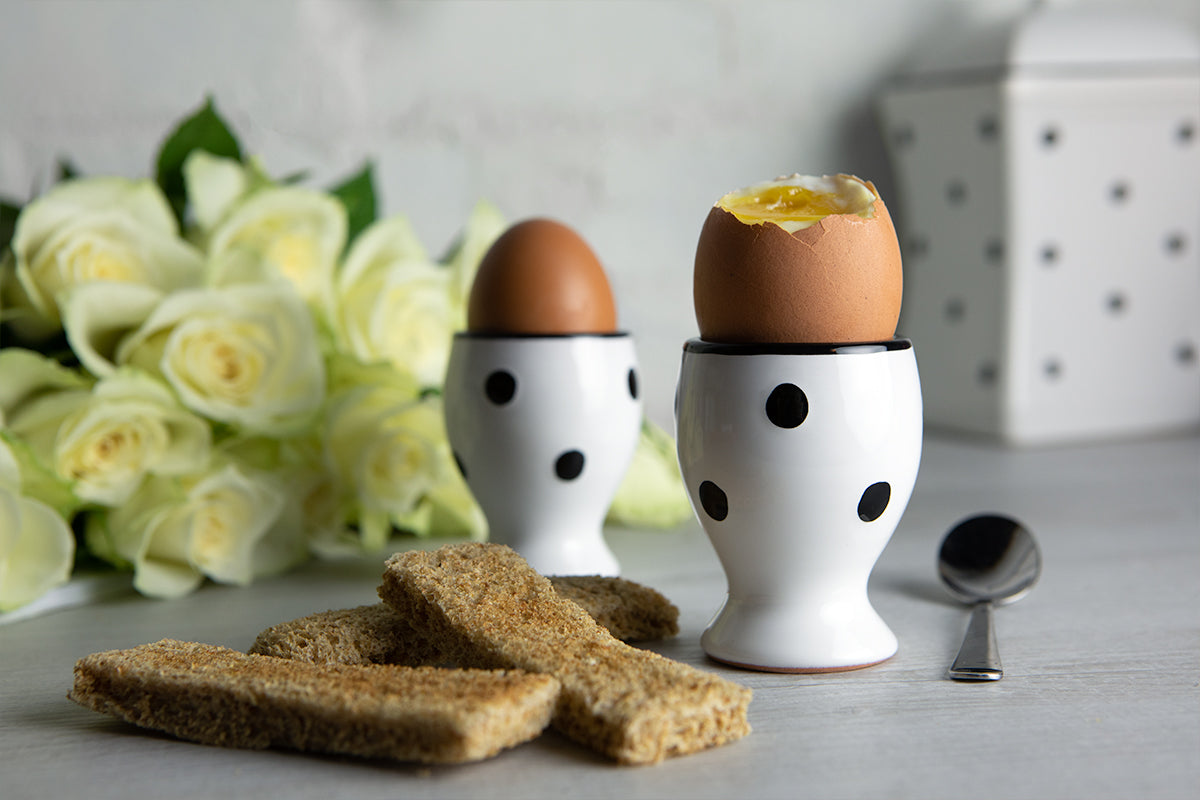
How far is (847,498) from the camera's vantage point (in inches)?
21.1

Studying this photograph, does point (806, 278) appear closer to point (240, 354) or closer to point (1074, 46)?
point (240, 354)

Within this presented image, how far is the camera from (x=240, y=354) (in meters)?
0.74

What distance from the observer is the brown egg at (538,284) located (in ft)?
2.27

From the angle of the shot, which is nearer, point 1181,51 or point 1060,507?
point 1060,507

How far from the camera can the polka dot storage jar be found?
1202 millimetres

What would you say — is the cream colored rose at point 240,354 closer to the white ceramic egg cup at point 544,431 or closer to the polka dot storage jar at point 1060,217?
the white ceramic egg cup at point 544,431

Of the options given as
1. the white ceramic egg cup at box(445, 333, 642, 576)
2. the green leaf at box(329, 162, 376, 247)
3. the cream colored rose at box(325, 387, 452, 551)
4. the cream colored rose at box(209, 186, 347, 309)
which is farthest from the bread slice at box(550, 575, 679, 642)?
the green leaf at box(329, 162, 376, 247)

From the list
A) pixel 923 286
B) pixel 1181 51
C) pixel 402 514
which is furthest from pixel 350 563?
pixel 1181 51

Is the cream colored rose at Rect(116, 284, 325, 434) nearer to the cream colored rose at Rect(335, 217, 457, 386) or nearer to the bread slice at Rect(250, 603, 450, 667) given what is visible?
the cream colored rose at Rect(335, 217, 457, 386)

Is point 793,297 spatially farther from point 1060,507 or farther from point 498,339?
point 1060,507

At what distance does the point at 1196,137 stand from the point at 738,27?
523mm

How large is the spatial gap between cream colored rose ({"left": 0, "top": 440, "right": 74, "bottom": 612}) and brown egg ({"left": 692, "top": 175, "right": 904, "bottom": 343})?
0.39m

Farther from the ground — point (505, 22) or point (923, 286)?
point (505, 22)

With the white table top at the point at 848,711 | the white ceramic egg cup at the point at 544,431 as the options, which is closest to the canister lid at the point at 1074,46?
the white table top at the point at 848,711
